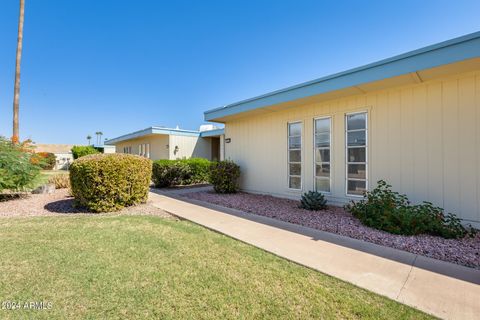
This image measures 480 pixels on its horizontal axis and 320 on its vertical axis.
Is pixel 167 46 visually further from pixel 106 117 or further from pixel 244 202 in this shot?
pixel 106 117

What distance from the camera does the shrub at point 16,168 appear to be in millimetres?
7020

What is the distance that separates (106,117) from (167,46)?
44.6ft

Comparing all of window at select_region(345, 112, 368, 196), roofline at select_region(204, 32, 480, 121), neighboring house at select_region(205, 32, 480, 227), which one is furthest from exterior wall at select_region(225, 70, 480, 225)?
roofline at select_region(204, 32, 480, 121)

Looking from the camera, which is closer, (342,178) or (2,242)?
(2,242)

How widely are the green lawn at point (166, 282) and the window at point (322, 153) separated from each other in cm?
373

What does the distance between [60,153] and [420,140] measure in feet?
118

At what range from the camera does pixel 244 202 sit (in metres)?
7.00

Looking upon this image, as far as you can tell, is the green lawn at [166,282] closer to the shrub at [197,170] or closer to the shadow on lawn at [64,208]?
the shadow on lawn at [64,208]

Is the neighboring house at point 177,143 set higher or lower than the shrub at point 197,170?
higher

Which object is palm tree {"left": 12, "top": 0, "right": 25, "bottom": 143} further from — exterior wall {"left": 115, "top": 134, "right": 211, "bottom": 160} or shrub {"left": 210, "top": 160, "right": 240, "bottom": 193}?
shrub {"left": 210, "top": 160, "right": 240, "bottom": 193}

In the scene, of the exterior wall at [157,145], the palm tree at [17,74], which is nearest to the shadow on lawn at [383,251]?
the exterior wall at [157,145]

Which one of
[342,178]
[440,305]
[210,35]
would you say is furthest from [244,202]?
[210,35]

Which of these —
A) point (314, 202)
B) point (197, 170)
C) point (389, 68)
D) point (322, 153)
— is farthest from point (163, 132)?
point (389, 68)

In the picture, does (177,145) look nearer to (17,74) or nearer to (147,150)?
(147,150)
